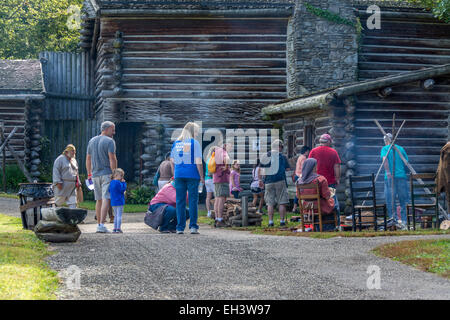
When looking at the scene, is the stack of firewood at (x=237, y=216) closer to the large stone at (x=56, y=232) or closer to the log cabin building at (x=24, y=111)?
the large stone at (x=56, y=232)

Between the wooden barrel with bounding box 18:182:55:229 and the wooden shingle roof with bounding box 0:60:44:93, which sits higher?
the wooden shingle roof with bounding box 0:60:44:93

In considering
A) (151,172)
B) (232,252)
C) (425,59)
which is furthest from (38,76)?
(232,252)

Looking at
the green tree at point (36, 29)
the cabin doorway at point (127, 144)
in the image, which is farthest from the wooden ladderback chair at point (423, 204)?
the green tree at point (36, 29)

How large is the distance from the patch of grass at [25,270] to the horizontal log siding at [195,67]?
1300 cm

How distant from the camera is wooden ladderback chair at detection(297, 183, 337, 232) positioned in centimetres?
1325

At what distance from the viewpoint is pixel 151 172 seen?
79.8ft

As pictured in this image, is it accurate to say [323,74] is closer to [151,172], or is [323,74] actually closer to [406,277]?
[151,172]

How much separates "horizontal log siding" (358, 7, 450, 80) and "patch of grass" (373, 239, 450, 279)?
1492 centimetres

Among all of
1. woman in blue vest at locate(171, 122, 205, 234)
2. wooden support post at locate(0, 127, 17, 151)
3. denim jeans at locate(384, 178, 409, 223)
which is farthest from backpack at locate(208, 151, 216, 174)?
wooden support post at locate(0, 127, 17, 151)

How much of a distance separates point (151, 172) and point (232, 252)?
1470 centimetres

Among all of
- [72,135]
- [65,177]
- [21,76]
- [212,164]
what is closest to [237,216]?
[212,164]

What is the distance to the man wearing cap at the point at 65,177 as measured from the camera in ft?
49.3

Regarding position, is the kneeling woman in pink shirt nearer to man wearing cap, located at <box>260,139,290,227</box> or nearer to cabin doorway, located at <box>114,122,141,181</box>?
man wearing cap, located at <box>260,139,290,227</box>
